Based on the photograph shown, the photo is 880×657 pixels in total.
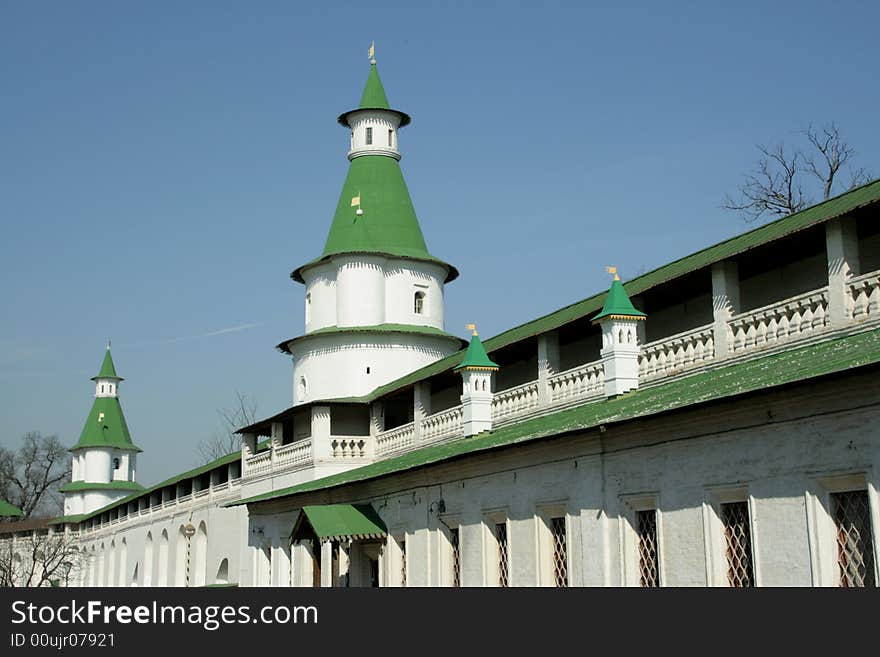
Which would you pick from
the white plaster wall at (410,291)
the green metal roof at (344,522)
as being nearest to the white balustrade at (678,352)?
the green metal roof at (344,522)

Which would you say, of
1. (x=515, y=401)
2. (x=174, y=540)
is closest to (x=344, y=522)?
(x=515, y=401)

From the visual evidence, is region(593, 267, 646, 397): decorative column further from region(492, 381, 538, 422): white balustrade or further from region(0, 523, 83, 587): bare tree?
region(0, 523, 83, 587): bare tree

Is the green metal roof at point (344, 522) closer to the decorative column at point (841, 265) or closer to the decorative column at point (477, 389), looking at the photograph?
the decorative column at point (477, 389)

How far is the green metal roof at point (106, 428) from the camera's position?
74.4 m

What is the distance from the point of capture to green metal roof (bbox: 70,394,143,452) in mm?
74438

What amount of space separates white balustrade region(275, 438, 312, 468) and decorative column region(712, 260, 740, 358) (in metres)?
15.5

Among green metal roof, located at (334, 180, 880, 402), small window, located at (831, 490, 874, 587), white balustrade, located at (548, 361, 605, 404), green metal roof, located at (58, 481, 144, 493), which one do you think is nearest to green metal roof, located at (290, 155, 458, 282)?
green metal roof, located at (334, 180, 880, 402)

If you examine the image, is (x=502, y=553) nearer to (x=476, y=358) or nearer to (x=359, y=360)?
(x=476, y=358)

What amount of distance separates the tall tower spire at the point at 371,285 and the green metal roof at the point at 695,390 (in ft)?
38.2

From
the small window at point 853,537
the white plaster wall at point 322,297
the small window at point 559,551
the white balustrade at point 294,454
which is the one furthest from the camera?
the white plaster wall at point 322,297
